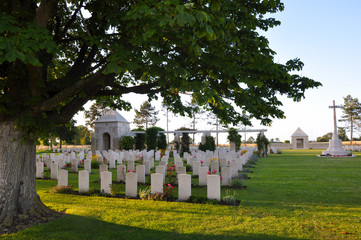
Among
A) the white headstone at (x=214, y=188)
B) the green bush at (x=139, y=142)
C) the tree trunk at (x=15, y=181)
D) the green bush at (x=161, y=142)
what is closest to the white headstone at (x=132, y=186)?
the white headstone at (x=214, y=188)

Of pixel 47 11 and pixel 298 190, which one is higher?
pixel 47 11

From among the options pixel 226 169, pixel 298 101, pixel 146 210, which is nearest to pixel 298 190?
pixel 226 169

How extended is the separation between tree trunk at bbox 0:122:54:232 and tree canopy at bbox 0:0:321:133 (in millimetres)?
500

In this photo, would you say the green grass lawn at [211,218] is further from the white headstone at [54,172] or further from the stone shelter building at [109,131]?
the stone shelter building at [109,131]

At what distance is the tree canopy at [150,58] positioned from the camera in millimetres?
4332

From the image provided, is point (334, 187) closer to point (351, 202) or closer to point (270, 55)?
point (351, 202)

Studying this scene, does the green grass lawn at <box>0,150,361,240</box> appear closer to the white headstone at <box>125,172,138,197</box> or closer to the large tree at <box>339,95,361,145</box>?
the white headstone at <box>125,172,138,197</box>

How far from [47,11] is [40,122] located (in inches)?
99.8

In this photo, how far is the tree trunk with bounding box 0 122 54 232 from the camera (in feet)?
19.4

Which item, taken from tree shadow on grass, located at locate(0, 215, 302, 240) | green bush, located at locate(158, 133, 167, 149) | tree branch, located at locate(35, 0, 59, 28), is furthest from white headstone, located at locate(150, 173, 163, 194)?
green bush, located at locate(158, 133, 167, 149)

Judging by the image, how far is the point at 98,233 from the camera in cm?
536

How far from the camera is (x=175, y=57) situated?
5664 mm

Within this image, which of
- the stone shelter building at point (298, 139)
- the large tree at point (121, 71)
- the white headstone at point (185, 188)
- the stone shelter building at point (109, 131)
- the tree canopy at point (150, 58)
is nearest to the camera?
the tree canopy at point (150, 58)

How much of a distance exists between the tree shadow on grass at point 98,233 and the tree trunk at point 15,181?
0.67 meters
